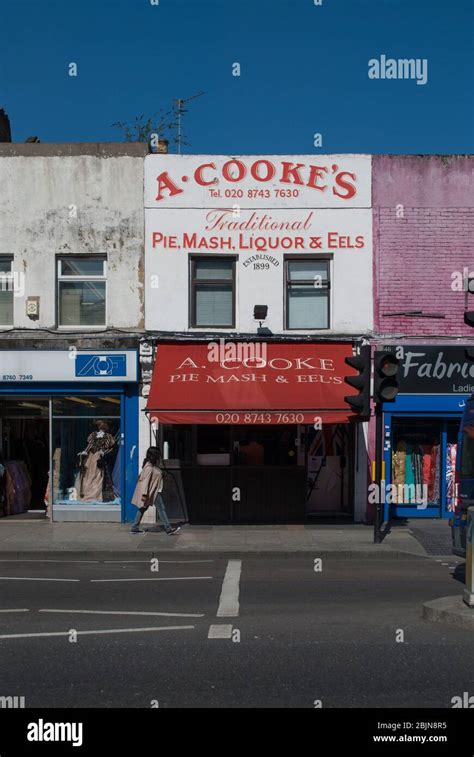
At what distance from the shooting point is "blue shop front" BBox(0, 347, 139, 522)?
17.2 meters

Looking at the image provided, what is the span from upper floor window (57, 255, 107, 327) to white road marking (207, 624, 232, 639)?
991 cm

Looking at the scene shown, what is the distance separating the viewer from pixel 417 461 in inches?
712

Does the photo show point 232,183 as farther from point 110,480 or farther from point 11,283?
point 110,480

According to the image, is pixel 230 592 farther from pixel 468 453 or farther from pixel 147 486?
pixel 147 486

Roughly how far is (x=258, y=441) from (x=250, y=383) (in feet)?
5.53

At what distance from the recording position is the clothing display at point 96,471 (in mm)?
17703

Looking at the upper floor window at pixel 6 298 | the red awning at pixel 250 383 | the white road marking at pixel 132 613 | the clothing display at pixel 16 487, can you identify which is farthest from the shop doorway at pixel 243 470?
the white road marking at pixel 132 613

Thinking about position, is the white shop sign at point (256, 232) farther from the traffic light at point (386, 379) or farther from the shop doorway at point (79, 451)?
the traffic light at point (386, 379)

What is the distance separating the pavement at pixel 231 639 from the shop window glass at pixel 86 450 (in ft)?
15.5

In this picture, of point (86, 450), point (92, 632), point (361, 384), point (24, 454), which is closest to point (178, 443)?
point (86, 450)

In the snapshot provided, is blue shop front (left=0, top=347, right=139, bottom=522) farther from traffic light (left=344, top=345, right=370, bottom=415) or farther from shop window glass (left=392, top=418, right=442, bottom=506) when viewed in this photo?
shop window glass (left=392, top=418, right=442, bottom=506)

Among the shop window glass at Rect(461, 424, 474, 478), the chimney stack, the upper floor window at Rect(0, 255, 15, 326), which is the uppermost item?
the chimney stack

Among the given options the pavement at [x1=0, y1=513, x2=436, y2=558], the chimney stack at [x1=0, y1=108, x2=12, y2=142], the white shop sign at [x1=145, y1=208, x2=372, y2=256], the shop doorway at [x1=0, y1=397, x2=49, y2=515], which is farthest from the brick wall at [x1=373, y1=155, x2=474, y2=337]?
the chimney stack at [x1=0, y1=108, x2=12, y2=142]
